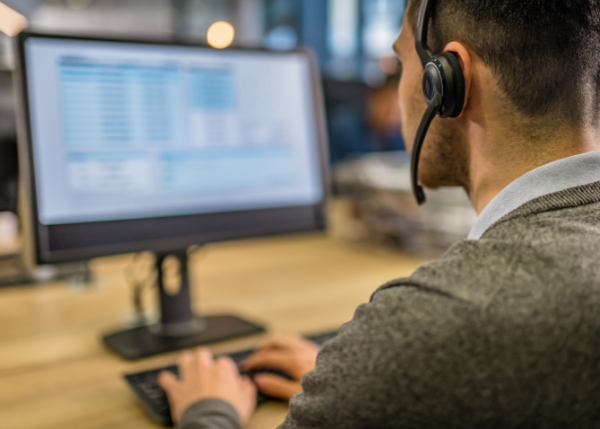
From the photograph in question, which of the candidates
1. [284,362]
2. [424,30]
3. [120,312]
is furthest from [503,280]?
[120,312]

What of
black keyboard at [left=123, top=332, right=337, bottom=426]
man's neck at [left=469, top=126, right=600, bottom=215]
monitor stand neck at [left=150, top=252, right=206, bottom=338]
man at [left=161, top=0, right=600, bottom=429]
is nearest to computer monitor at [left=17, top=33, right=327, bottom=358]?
monitor stand neck at [left=150, top=252, right=206, bottom=338]

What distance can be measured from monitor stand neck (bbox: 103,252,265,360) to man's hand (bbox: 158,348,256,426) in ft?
0.49

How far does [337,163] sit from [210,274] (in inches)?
42.2

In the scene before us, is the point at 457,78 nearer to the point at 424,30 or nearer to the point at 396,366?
the point at 424,30

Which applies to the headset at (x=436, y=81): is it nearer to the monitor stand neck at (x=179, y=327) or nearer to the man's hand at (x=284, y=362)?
the man's hand at (x=284, y=362)

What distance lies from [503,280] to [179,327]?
0.66 meters

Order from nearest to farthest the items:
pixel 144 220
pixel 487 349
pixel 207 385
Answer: pixel 487 349
pixel 207 385
pixel 144 220

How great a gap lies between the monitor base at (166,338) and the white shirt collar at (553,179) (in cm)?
55

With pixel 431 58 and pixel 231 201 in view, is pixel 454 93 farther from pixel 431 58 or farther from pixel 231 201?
pixel 231 201

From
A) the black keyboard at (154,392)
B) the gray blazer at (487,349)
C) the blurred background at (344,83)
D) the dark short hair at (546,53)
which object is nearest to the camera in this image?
the gray blazer at (487,349)

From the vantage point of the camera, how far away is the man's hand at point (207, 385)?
0.64 meters

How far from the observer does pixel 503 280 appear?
1.31 feet

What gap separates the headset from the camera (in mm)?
531

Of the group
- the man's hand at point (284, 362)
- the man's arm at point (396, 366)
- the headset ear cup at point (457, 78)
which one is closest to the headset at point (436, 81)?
the headset ear cup at point (457, 78)
